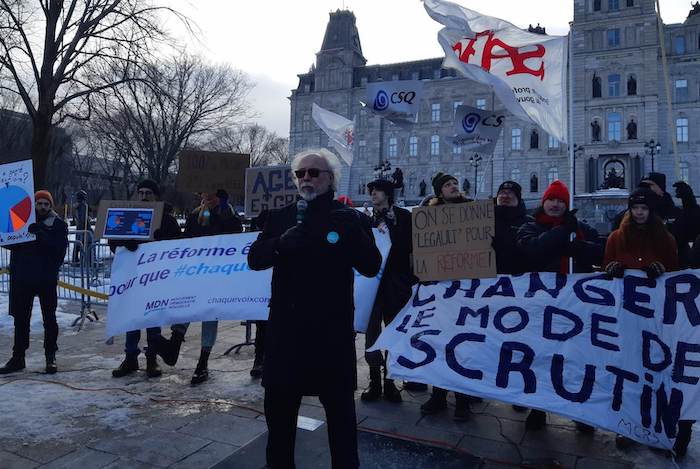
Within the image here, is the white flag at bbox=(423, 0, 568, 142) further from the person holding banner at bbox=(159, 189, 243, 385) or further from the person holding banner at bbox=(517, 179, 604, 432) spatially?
the person holding banner at bbox=(159, 189, 243, 385)

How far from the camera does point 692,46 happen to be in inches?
2100

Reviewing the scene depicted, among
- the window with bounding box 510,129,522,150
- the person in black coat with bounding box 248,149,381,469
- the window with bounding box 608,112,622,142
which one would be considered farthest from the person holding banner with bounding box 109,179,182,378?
the window with bounding box 510,129,522,150

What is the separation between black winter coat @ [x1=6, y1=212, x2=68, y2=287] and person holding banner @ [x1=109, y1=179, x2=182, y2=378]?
0.58 m

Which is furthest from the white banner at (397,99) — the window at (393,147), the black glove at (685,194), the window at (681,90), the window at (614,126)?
the window at (393,147)

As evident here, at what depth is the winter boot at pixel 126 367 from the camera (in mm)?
5688

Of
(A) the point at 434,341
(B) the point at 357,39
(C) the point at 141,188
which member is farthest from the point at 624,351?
(B) the point at 357,39

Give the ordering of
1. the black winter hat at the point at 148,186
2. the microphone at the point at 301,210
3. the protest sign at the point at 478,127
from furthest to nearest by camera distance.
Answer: the protest sign at the point at 478,127 < the black winter hat at the point at 148,186 < the microphone at the point at 301,210

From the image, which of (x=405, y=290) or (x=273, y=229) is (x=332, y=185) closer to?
(x=273, y=229)

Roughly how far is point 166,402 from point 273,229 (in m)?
2.75

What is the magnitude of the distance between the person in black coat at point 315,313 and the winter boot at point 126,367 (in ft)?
11.4

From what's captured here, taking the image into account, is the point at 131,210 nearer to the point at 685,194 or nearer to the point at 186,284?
the point at 186,284

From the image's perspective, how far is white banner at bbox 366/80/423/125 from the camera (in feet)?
28.4

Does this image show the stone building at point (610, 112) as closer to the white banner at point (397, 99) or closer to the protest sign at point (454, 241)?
the white banner at point (397, 99)

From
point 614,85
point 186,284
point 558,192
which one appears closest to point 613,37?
point 614,85
